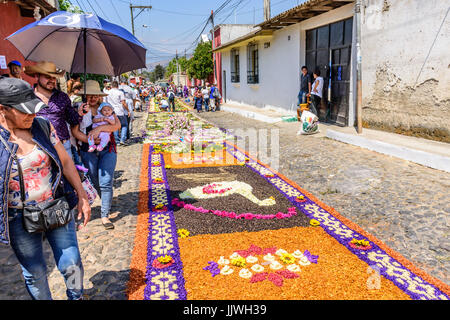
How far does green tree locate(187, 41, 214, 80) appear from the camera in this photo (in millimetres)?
35594

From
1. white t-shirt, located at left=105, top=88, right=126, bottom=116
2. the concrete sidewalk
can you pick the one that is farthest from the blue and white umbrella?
the concrete sidewalk

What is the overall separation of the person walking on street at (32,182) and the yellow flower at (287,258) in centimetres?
189

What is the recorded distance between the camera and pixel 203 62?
35625mm

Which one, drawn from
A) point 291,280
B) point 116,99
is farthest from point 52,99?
point 116,99

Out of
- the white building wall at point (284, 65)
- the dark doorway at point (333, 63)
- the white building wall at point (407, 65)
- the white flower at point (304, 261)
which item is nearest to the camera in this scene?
the white flower at point (304, 261)

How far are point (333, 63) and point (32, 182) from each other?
11112mm

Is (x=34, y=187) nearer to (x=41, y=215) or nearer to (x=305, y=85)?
(x=41, y=215)

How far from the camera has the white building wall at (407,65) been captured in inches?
281

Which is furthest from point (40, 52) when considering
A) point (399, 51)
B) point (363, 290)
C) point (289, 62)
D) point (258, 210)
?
point (289, 62)

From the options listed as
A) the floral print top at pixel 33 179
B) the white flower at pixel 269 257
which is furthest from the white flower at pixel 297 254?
the floral print top at pixel 33 179

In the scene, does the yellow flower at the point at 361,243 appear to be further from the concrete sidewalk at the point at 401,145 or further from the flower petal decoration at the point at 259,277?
the concrete sidewalk at the point at 401,145

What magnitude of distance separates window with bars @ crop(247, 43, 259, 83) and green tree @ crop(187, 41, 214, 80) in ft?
51.6

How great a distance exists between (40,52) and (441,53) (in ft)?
24.5

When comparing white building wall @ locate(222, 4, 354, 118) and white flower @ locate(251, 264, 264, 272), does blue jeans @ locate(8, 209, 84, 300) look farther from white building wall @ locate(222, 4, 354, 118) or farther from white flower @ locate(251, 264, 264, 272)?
white building wall @ locate(222, 4, 354, 118)
